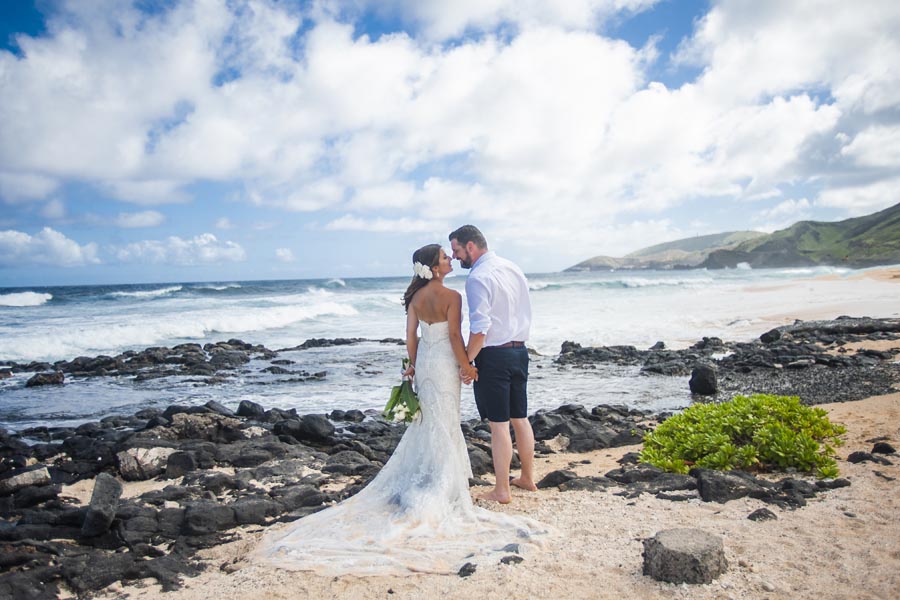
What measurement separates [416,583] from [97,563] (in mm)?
2729

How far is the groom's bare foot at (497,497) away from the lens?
5.91 meters

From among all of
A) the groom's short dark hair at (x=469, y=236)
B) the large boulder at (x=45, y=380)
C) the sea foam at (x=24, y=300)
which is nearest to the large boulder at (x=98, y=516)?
the groom's short dark hair at (x=469, y=236)

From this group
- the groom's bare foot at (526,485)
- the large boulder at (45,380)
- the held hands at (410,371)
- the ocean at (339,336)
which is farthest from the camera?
the large boulder at (45,380)

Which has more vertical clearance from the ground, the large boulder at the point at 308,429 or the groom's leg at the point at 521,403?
the groom's leg at the point at 521,403

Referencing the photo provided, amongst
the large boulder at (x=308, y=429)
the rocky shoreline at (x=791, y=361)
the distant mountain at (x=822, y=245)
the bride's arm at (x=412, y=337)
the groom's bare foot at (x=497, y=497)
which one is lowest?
the rocky shoreline at (x=791, y=361)

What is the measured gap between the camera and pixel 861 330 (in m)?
20.1

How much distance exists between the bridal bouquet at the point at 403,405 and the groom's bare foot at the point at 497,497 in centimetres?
111

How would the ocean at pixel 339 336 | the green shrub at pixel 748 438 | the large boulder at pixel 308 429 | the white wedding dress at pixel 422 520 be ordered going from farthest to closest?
the ocean at pixel 339 336 < the large boulder at pixel 308 429 < the green shrub at pixel 748 438 < the white wedding dress at pixel 422 520

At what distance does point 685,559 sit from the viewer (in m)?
3.94

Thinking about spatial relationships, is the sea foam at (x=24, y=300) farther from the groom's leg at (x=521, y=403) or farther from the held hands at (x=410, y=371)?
the groom's leg at (x=521, y=403)

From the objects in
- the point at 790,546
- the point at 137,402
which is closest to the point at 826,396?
the point at 790,546

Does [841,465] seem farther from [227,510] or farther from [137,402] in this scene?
[137,402]

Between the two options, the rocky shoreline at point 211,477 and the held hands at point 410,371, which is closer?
the rocky shoreline at point 211,477

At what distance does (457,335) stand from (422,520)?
168 centimetres
